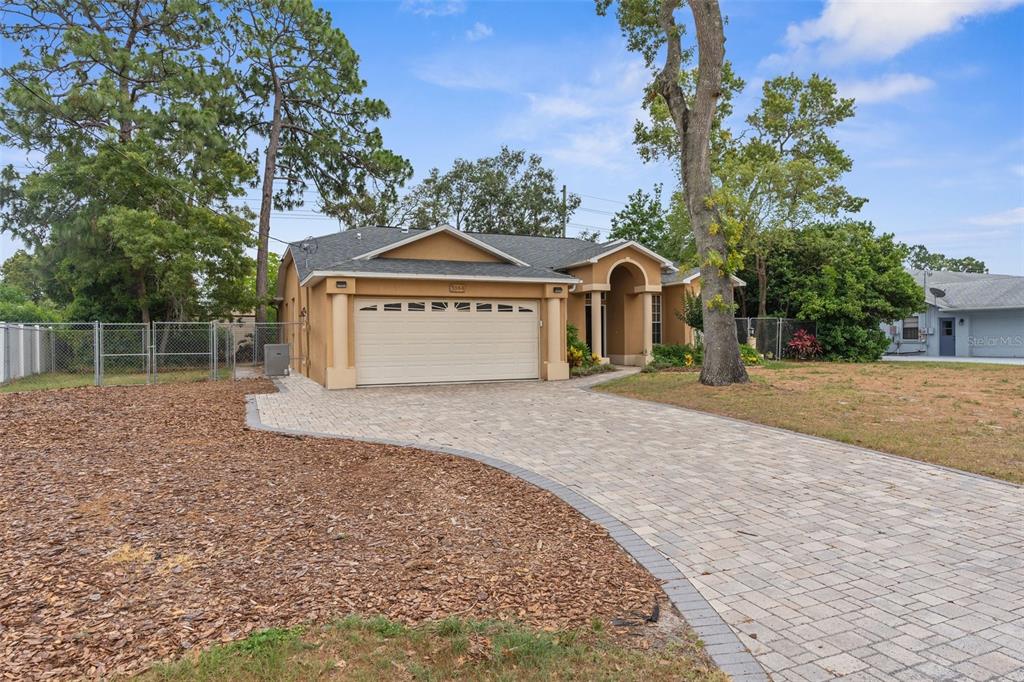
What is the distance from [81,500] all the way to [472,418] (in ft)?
18.5

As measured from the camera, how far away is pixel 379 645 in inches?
111

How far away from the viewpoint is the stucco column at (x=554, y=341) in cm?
1591

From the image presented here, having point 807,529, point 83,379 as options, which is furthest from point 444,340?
point 807,529

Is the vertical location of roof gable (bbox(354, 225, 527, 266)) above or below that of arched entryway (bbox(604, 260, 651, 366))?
above

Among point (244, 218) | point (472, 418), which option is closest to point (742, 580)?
point (472, 418)

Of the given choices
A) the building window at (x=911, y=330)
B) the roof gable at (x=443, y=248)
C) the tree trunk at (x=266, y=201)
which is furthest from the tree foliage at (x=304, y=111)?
the building window at (x=911, y=330)

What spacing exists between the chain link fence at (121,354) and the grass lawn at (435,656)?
14.6m

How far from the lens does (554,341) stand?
15953 mm

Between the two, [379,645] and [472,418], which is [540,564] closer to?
[379,645]

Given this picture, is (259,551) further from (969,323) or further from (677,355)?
(969,323)

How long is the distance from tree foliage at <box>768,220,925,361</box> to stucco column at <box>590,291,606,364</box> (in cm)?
856

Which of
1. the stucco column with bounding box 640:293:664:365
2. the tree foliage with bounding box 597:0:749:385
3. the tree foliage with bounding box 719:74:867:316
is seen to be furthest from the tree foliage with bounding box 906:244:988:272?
the tree foliage with bounding box 597:0:749:385

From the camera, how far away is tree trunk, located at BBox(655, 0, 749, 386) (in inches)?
507

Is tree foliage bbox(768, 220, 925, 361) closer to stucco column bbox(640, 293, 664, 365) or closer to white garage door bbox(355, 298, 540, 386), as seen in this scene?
stucco column bbox(640, 293, 664, 365)
